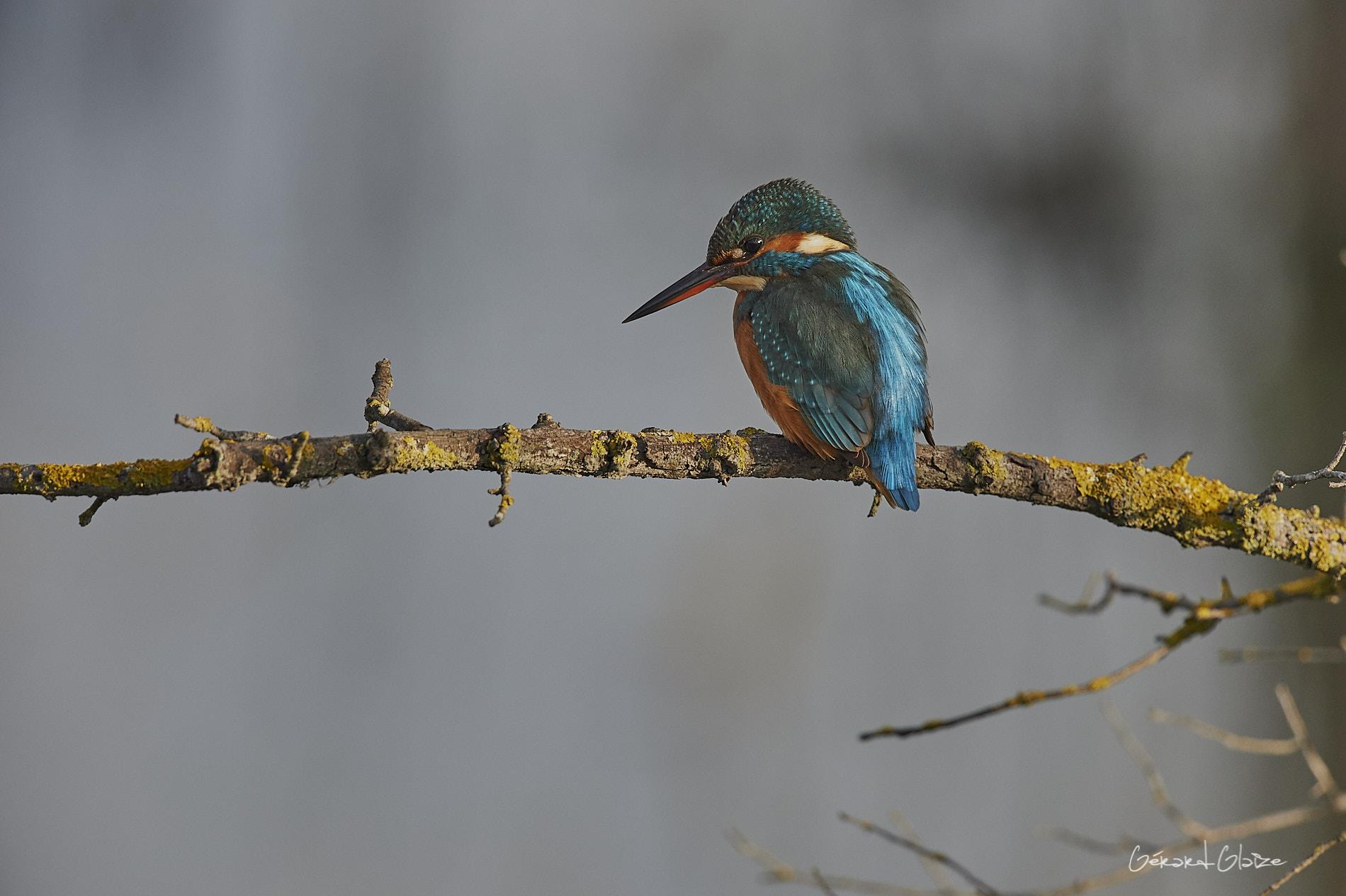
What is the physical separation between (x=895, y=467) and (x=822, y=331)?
0.20m

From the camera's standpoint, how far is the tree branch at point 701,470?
719 millimetres

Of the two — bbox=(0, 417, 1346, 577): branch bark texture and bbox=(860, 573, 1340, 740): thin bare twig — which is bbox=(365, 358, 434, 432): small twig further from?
bbox=(860, 573, 1340, 740): thin bare twig

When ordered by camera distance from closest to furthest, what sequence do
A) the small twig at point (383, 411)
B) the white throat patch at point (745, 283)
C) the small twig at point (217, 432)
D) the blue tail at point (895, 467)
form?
the small twig at point (217, 432)
the small twig at point (383, 411)
the blue tail at point (895, 467)
the white throat patch at point (745, 283)

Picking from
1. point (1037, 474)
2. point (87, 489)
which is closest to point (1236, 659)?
point (1037, 474)

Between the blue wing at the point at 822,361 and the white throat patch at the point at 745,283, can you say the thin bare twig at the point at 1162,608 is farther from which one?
the white throat patch at the point at 745,283

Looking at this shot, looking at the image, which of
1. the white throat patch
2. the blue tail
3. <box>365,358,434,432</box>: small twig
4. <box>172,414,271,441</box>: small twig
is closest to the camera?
<box>172,414,271,441</box>: small twig

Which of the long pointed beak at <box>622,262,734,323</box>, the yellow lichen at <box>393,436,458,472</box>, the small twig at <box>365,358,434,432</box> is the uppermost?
the long pointed beak at <box>622,262,734,323</box>

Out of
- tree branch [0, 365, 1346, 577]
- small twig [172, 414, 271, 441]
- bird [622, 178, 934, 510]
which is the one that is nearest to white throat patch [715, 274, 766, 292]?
bird [622, 178, 934, 510]

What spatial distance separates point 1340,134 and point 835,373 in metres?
1.56

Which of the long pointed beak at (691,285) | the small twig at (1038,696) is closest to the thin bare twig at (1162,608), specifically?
the small twig at (1038,696)

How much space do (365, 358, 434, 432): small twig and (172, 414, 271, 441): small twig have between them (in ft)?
0.35

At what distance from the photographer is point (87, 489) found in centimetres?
72

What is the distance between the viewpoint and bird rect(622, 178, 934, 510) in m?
1.02

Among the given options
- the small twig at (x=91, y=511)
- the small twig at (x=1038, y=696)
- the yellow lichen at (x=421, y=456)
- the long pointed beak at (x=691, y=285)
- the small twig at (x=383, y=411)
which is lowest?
the small twig at (x=1038, y=696)
